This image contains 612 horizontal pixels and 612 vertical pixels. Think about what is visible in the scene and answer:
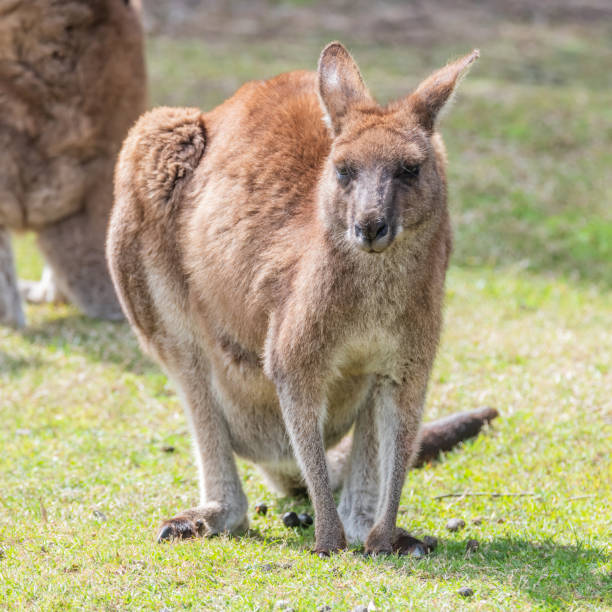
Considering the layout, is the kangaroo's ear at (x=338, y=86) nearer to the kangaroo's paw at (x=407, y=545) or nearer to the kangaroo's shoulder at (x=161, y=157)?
the kangaroo's shoulder at (x=161, y=157)

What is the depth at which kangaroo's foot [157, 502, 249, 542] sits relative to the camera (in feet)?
13.9

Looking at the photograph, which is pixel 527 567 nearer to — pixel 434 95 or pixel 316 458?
pixel 316 458

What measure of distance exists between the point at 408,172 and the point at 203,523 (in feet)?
5.60

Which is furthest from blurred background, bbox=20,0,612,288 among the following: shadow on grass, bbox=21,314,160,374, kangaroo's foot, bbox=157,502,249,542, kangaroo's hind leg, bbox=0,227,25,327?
kangaroo's foot, bbox=157,502,249,542

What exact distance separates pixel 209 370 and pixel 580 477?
1.84 meters

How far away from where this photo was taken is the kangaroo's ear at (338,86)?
4.02 metres

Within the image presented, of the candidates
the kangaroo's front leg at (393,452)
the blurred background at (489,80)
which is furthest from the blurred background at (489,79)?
the kangaroo's front leg at (393,452)

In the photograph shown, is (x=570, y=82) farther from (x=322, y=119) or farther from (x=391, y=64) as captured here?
(x=322, y=119)

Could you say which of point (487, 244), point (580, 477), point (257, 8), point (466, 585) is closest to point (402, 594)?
point (466, 585)

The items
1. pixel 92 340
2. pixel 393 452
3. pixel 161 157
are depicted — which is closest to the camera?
pixel 393 452

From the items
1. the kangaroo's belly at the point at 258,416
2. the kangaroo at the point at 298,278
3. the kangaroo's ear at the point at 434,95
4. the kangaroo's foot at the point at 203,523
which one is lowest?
the kangaroo's foot at the point at 203,523

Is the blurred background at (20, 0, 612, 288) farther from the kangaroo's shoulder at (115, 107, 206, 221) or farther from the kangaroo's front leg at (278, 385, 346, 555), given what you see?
the kangaroo's front leg at (278, 385, 346, 555)

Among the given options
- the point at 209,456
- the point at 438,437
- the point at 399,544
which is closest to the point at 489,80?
the point at 438,437

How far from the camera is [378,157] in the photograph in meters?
3.77
